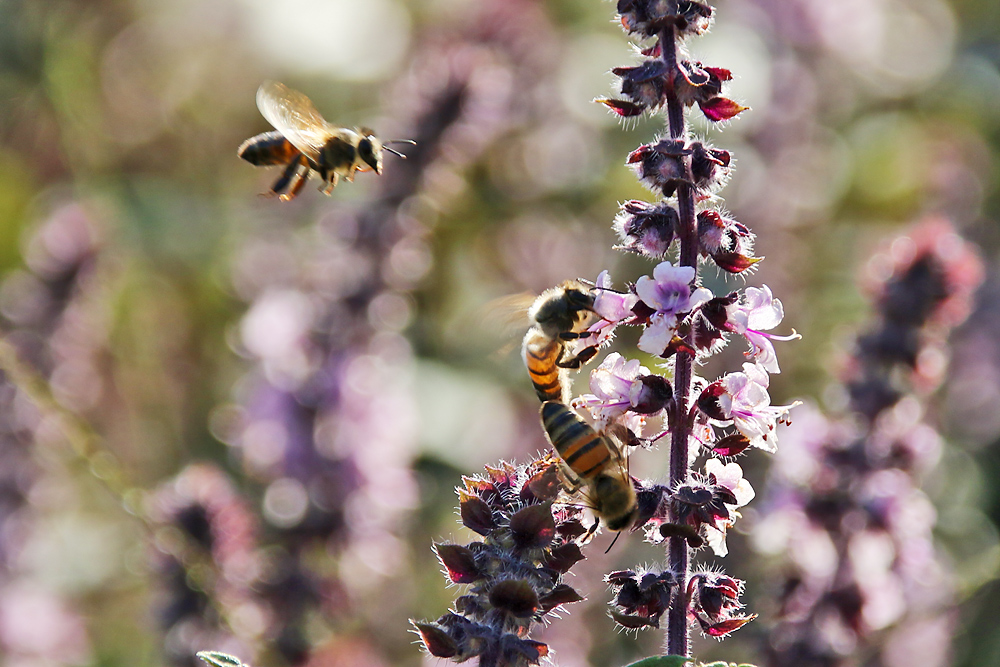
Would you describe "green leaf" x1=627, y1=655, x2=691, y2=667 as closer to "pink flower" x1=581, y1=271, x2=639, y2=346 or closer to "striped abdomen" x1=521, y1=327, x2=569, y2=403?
"pink flower" x1=581, y1=271, x2=639, y2=346

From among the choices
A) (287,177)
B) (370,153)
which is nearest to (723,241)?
(370,153)

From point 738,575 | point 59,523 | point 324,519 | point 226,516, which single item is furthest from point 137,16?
point 738,575

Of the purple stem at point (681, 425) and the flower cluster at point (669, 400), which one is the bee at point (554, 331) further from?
the purple stem at point (681, 425)

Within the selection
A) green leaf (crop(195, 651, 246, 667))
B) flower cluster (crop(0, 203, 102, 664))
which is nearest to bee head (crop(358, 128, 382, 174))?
green leaf (crop(195, 651, 246, 667))

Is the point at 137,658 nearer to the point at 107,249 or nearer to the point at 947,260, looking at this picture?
the point at 107,249

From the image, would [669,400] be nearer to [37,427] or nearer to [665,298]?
[665,298]
